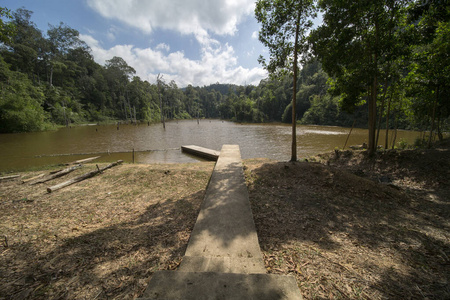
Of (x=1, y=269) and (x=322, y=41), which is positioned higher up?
(x=322, y=41)

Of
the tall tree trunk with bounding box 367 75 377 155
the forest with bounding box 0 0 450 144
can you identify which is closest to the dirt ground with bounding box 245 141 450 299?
the tall tree trunk with bounding box 367 75 377 155

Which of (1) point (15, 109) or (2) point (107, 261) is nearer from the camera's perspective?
(2) point (107, 261)

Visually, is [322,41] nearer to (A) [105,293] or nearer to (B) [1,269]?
(A) [105,293]

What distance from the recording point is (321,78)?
57656 mm

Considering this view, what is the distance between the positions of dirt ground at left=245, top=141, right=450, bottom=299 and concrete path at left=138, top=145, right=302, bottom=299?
0.29 m

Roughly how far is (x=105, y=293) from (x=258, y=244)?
7.66 ft

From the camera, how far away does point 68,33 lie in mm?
54344

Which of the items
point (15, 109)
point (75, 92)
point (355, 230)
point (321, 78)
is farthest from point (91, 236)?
point (321, 78)

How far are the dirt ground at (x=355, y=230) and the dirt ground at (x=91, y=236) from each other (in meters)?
1.92

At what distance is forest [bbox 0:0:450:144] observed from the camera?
7.62 meters

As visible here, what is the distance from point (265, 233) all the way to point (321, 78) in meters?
66.8

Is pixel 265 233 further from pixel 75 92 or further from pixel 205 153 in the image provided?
pixel 75 92

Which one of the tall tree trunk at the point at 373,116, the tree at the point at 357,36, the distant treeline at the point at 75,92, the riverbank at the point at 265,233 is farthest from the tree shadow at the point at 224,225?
the distant treeline at the point at 75,92

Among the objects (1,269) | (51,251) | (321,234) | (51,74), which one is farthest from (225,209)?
(51,74)
